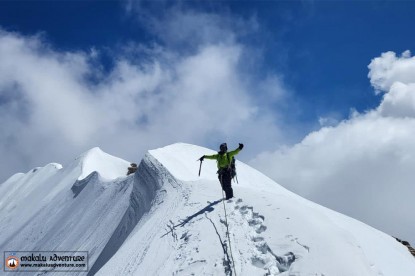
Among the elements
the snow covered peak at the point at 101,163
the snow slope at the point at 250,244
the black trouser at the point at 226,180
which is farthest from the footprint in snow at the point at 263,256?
the snow covered peak at the point at 101,163

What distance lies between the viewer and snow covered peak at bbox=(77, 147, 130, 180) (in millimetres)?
40969

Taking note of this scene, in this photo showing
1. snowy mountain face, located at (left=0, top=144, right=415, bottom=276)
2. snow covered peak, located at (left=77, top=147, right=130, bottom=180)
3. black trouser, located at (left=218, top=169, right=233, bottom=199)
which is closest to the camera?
snowy mountain face, located at (left=0, top=144, right=415, bottom=276)

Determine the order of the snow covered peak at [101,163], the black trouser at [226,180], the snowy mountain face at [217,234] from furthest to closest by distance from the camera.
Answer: the snow covered peak at [101,163]
the black trouser at [226,180]
the snowy mountain face at [217,234]

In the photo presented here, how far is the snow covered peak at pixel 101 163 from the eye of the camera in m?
41.0

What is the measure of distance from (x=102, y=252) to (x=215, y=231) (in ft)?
35.7

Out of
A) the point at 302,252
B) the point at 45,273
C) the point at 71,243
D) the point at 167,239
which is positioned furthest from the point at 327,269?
the point at 71,243

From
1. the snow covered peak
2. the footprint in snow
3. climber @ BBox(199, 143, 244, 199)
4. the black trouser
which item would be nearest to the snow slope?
the footprint in snow

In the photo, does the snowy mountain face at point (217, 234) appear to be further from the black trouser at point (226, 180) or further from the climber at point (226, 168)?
the climber at point (226, 168)

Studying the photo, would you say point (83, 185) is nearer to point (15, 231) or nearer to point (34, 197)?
point (15, 231)

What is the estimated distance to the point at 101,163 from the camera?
44.3 meters

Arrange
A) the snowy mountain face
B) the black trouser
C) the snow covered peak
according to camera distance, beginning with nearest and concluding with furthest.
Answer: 1. the snowy mountain face
2. the black trouser
3. the snow covered peak

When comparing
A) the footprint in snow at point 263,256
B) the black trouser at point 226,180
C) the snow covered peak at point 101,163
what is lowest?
the footprint in snow at point 263,256

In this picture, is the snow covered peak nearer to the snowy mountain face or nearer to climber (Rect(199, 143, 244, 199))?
the snowy mountain face

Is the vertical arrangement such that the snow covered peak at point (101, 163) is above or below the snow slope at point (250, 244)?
above
